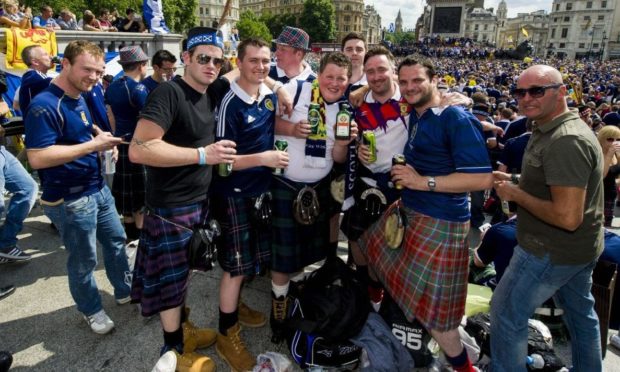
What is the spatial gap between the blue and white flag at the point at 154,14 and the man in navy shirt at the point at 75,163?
8395 mm

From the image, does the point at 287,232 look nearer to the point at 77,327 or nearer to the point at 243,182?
the point at 243,182

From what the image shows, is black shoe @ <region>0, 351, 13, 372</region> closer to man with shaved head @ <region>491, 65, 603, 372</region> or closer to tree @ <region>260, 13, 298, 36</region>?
man with shaved head @ <region>491, 65, 603, 372</region>

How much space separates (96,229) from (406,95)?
2.84 metres

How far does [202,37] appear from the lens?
8.38ft

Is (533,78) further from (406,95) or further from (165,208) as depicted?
(165,208)

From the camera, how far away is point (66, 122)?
2.82 metres

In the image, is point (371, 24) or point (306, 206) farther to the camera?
point (371, 24)

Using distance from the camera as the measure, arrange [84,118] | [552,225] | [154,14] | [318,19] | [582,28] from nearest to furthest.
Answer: [552,225] → [84,118] → [154,14] → [318,19] → [582,28]

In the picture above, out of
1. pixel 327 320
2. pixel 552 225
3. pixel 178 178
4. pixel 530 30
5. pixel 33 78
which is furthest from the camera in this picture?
pixel 530 30

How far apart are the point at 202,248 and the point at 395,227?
144 centimetres

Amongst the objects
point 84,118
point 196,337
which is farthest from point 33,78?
point 196,337

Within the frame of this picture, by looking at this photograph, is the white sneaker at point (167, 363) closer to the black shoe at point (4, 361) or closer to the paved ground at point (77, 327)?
the paved ground at point (77, 327)

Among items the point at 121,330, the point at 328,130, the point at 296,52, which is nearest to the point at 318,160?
the point at 328,130

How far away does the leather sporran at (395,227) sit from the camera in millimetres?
2771
